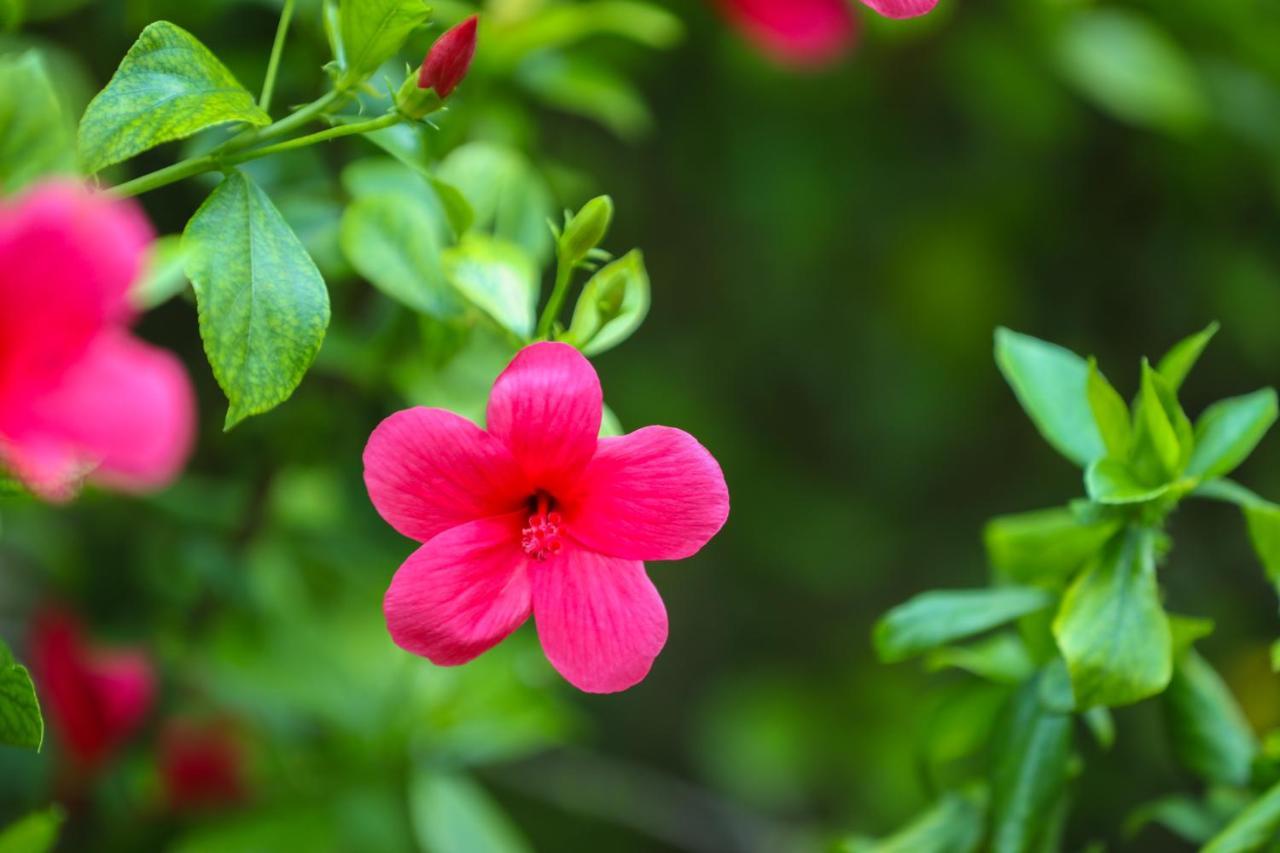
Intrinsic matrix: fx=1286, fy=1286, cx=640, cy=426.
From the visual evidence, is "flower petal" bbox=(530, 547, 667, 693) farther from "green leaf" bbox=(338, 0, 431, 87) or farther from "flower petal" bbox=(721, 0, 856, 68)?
"flower petal" bbox=(721, 0, 856, 68)

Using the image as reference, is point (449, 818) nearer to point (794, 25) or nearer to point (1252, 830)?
point (1252, 830)

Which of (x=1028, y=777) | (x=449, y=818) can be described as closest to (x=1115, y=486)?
(x=1028, y=777)

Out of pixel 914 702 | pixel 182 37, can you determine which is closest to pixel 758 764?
pixel 914 702

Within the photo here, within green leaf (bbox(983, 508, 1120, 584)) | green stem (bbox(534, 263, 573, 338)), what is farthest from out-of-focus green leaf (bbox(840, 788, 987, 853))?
green stem (bbox(534, 263, 573, 338))

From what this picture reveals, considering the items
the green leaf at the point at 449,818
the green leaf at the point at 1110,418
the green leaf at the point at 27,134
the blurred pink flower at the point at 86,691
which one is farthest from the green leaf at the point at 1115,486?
the blurred pink flower at the point at 86,691

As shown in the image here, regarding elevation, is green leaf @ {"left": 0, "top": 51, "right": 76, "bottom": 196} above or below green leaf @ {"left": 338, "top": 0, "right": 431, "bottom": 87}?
below

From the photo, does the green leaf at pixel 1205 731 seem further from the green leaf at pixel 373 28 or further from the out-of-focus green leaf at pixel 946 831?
the green leaf at pixel 373 28
